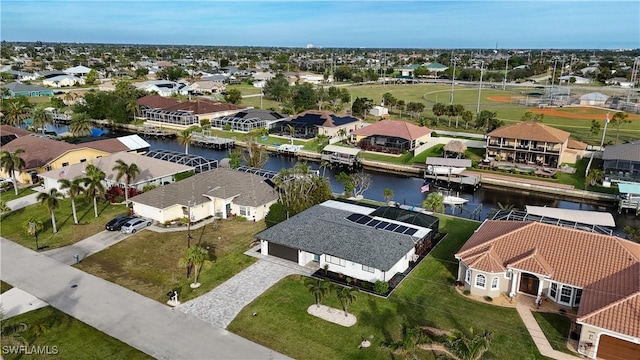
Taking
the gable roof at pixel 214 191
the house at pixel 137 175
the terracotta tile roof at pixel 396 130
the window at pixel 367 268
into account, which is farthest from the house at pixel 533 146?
the house at pixel 137 175

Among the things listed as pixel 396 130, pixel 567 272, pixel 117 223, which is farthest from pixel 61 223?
pixel 396 130

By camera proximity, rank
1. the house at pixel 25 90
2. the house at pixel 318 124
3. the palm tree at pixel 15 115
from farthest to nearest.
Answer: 1. the house at pixel 25 90
2. the palm tree at pixel 15 115
3. the house at pixel 318 124

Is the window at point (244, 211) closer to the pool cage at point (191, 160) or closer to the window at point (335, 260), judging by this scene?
the window at point (335, 260)

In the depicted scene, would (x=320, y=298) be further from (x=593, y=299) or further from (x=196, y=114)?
(x=196, y=114)

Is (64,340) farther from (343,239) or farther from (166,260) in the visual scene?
(343,239)

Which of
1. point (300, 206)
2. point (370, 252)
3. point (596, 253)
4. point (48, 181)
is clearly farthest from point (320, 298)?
point (48, 181)

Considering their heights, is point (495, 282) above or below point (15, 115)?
below
